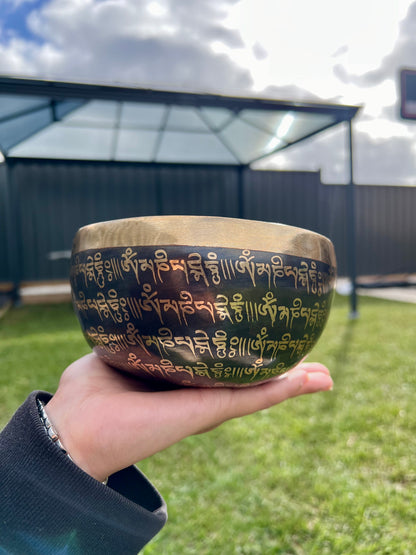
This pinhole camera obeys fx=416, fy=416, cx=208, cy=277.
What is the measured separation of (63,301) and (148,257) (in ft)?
20.0

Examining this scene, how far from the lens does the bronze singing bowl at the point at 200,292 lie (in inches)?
19.3

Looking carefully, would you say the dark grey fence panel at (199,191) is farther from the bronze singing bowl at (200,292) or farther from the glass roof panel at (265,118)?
the bronze singing bowl at (200,292)

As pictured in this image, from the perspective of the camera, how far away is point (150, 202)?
6828mm

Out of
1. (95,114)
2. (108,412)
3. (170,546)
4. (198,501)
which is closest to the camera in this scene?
(108,412)

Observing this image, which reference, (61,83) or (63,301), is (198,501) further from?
(63,301)

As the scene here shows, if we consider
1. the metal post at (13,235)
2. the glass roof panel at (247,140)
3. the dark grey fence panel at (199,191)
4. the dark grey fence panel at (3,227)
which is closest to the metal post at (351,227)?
the glass roof panel at (247,140)

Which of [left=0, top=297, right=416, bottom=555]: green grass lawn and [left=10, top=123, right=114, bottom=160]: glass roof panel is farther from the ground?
[left=10, top=123, right=114, bottom=160]: glass roof panel

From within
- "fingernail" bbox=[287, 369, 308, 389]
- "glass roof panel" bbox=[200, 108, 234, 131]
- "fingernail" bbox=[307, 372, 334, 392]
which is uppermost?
"glass roof panel" bbox=[200, 108, 234, 131]

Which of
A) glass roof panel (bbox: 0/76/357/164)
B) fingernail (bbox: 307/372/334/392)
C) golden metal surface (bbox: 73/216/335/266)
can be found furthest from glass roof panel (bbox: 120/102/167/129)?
golden metal surface (bbox: 73/216/335/266)

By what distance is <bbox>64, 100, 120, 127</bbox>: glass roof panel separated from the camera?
13.3 feet

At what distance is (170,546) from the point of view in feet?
3.80

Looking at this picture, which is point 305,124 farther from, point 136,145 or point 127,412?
point 127,412

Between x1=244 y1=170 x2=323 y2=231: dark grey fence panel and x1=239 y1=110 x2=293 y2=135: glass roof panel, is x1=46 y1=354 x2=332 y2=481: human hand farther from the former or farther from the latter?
x1=244 y1=170 x2=323 y2=231: dark grey fence panel

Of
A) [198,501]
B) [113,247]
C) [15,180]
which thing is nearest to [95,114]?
[15,180]
